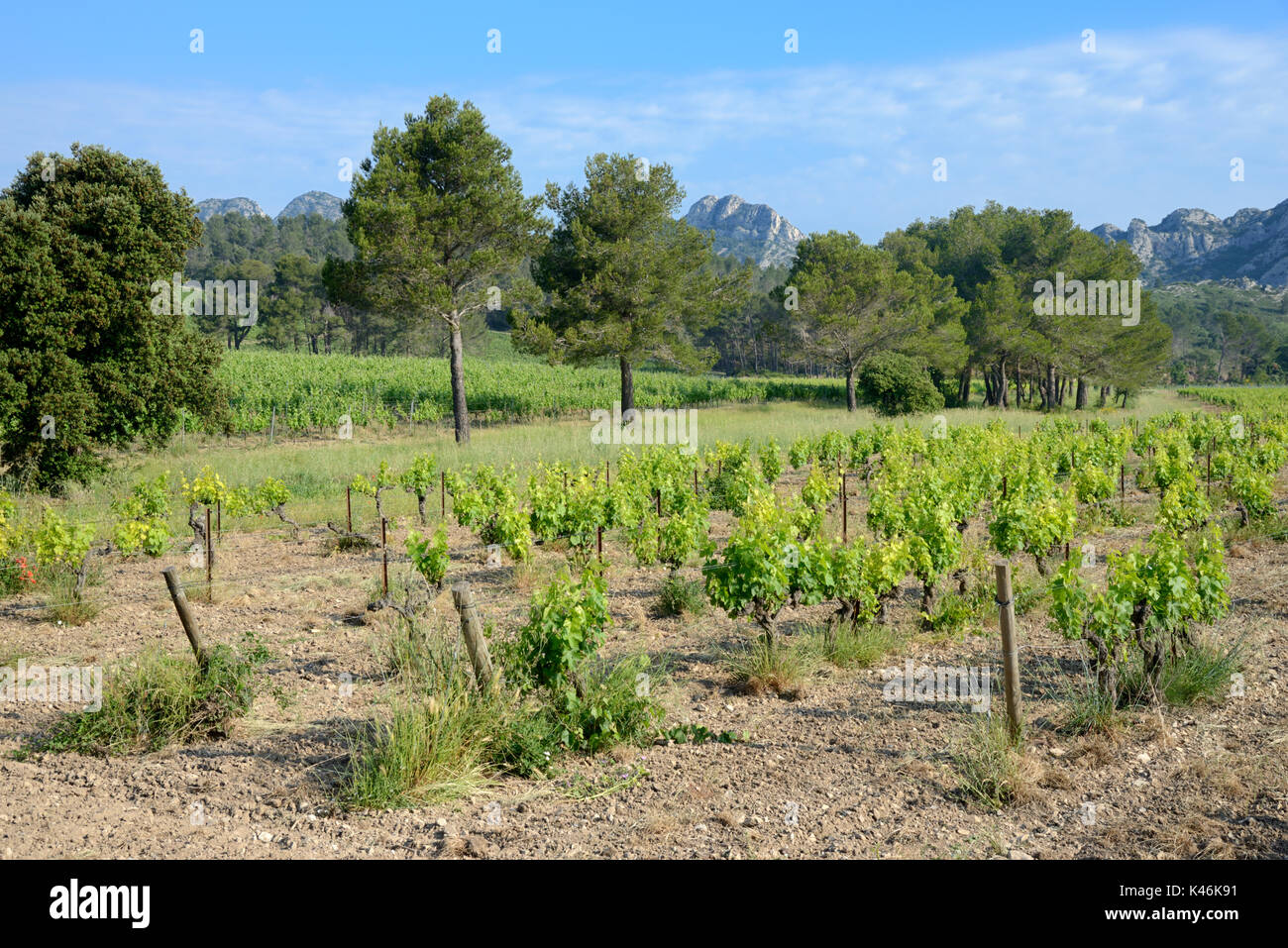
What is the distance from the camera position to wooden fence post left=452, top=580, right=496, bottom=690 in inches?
205

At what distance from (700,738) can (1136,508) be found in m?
11.0

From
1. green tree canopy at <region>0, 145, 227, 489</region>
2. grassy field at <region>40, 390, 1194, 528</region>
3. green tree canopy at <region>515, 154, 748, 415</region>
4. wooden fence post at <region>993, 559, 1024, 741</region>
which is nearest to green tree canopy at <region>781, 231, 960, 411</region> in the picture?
grassy field at <region>40, 390, 1194, 528</region>

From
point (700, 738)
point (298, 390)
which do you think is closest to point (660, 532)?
point (700, 738)

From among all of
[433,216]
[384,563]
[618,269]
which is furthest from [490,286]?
[384,563]

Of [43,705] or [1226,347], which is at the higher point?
[1226,347]

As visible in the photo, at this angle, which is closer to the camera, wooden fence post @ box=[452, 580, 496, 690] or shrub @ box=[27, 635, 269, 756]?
wooden fence post @ box=[452, 580, 496, 690]

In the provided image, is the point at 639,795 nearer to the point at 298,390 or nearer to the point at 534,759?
the point at 534,759

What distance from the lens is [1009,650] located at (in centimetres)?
515

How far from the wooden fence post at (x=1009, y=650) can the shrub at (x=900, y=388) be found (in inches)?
1360

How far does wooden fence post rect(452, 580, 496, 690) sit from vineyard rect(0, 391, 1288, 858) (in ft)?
0.09

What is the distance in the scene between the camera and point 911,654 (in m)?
7.34

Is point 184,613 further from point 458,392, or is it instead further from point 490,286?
point 490,286

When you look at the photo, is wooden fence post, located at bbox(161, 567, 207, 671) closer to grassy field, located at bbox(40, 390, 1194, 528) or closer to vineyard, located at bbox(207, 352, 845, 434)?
grassy field, located at bbox(40, 390, 1194, 528)
